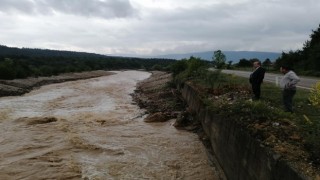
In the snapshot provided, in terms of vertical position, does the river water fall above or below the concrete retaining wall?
below

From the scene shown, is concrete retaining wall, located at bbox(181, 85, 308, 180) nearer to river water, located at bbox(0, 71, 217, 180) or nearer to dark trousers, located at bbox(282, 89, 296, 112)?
river water, located at bbox(0, 71, 217, 180)

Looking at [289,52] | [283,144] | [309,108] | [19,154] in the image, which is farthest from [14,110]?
[289,52]

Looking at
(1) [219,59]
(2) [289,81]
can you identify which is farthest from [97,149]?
(1) [219,59]

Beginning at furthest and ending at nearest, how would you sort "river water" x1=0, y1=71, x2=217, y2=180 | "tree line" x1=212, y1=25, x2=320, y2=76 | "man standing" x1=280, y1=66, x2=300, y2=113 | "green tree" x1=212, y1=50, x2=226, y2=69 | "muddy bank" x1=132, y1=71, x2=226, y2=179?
"tree line" x1=212, y1=25, x2=320, y2=76 < "green tree" x1=212, y1=50, x2=226, y2=69 < "muddy bank" x1=132, y1=71, x2=226, y2=179 < "river water" x1=0, y1=71, x2=217, y2=180 < "man standing" x1=280, y1=66, x2=300, y2=113

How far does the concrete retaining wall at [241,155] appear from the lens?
755 cm

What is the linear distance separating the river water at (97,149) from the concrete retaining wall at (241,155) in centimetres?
80

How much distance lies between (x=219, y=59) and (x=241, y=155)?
13086 mm

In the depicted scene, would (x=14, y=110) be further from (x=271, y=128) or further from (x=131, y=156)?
(x=271, y=128)

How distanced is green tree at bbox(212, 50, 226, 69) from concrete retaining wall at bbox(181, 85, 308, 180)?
24.8 ft

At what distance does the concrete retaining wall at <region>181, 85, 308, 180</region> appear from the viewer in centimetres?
755

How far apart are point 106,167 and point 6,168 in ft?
9.84

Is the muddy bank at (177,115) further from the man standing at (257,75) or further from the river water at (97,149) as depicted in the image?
the man standing at (257,75)

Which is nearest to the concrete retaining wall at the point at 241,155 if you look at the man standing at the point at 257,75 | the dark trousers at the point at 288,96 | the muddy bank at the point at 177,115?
the muddy bank at the point at 177,115

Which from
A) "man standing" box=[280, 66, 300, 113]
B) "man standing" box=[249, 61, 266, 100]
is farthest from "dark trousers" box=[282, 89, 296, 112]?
"man standing" box=[249, 61, 266, 100]
